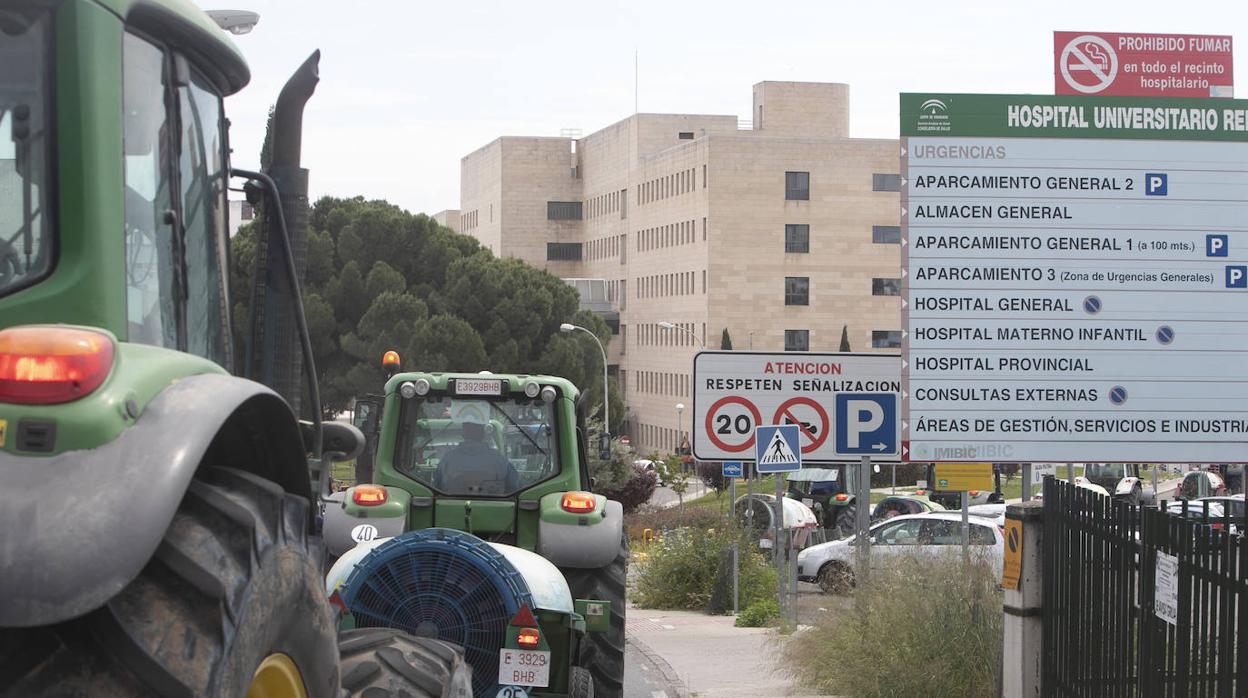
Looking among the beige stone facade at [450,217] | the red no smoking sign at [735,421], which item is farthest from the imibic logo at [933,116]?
the beige stone facade at [450,217]

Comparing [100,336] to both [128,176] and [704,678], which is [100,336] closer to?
[128,176]

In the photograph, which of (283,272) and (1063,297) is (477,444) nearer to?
(1063,297)

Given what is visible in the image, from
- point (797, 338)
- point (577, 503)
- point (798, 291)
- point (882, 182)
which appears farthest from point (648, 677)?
point (882, 182)

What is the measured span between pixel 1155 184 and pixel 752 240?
87.6 m

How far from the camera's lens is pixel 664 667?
16.1 metres

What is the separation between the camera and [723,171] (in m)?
98.6

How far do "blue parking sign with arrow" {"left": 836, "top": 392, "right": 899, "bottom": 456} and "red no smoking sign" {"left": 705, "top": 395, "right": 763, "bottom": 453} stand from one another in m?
1.37

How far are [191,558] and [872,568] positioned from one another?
414 inches

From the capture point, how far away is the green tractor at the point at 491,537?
7633 millimetres

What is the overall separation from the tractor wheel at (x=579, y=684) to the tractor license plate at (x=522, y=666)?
23.8 inches

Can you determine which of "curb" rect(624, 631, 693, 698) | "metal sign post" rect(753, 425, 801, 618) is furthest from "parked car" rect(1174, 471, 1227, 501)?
"curb" rect(624, 631, 693, 698)

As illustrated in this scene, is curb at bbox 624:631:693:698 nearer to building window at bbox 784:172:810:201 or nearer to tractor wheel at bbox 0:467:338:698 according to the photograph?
tractor wheel at bbox 0:467:338:698

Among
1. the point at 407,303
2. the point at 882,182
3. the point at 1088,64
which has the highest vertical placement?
the point at 882,182

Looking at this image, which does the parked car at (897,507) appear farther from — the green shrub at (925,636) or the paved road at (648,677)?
the green shrub at (925,636)
